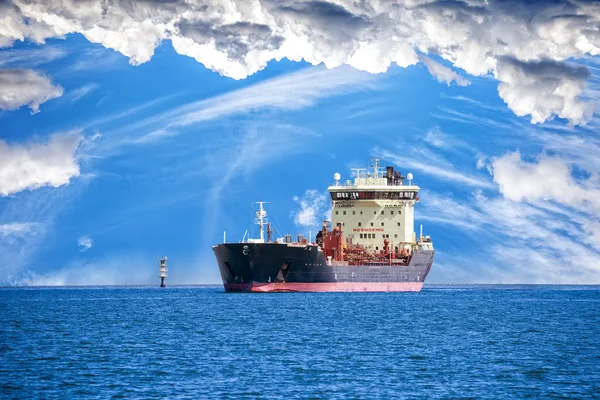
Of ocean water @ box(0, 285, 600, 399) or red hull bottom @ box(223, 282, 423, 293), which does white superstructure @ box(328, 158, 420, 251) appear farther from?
ocean water @ box(0, 285, 600, 399)

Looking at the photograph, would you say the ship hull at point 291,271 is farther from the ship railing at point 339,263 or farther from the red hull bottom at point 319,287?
the ship railing at point 339,263

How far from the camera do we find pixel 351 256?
124 m

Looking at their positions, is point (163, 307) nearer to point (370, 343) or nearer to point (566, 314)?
point (566, 314)

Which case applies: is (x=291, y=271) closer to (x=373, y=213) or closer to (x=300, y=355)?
(x=373, y=213)

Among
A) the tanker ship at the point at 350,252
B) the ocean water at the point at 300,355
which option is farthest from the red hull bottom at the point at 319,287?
the ocean water at the point at 300,355

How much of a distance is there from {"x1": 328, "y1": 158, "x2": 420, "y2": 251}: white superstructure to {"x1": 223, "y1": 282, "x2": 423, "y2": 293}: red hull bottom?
531 cm

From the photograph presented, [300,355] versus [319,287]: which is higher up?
[319,287]

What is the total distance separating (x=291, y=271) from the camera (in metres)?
112

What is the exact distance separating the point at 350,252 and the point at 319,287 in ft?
30.7

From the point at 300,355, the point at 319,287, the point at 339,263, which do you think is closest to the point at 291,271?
the point at 319,287

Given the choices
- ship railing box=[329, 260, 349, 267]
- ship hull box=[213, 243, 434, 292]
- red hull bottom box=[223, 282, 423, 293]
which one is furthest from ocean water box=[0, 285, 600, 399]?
ship railing box=[329, 260, 349, 267]

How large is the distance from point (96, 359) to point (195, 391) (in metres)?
11.8

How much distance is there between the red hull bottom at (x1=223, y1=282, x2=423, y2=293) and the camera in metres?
114

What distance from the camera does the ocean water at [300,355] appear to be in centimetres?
4281
